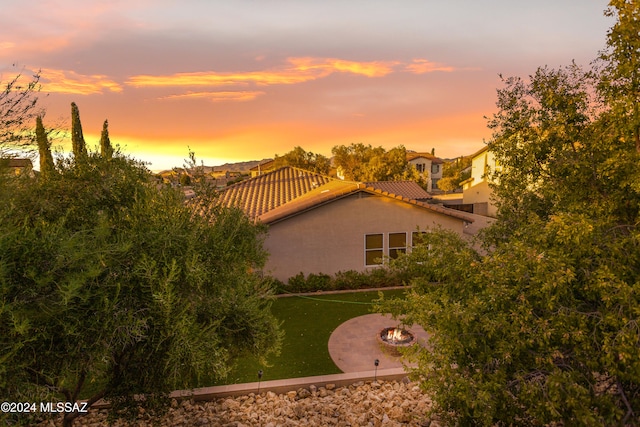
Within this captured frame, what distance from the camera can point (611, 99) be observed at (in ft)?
26.0

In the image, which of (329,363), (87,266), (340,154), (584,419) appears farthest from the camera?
(340,154)

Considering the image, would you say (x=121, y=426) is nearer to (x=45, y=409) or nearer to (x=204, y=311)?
(x=45, y=409)

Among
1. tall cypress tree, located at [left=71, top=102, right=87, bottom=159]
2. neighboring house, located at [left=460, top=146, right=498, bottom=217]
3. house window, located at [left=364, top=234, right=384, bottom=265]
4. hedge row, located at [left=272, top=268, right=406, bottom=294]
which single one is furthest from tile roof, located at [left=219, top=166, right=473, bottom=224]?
tall cypress tree, located at [left=71, top=102, right=87, bottom=159]

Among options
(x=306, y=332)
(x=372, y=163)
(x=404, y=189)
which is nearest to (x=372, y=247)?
(x=306, y=332)

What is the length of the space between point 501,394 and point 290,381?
22.1 feet

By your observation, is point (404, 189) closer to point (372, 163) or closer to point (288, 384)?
point (288, 384)

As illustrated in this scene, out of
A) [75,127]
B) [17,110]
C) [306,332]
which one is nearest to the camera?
[306,332]

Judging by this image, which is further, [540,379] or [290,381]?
[290,381]

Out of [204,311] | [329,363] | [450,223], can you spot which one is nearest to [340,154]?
[450,223]

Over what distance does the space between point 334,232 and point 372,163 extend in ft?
140

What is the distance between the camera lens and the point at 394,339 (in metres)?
12.8

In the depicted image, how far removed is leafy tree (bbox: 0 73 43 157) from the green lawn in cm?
1504

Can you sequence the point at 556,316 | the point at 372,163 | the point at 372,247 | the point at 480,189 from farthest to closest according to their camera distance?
1. the point at 372,163
2. the point at 480,189
3. the point at 372,247
4. the point at 556,316

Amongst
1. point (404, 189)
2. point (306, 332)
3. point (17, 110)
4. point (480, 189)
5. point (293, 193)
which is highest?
point (17, 110)
